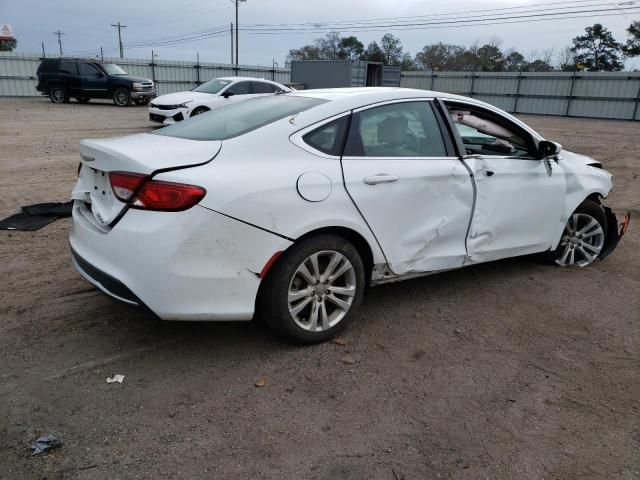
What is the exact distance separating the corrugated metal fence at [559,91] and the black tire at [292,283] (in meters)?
30.2

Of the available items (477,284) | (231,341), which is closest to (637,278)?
(477,284)

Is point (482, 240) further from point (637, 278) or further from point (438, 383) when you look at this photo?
point (637, 278)

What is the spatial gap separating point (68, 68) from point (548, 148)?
898 inches

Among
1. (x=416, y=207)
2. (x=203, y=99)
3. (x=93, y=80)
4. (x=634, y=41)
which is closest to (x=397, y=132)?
(x=416, y=207)

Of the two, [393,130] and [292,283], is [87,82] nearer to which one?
[393,130]

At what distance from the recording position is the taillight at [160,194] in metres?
2.86

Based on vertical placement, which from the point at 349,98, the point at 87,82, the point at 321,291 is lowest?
the point at 321,291

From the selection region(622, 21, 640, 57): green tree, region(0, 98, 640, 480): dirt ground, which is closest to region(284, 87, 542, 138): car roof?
region(0, 98, 640, 480): dirt ground

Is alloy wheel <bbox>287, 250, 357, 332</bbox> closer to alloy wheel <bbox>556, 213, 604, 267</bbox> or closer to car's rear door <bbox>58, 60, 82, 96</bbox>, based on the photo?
alloy wheel <bbox>556, 213, 604, 267</bbox>

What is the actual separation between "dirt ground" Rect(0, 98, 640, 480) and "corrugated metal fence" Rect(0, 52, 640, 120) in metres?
27.3

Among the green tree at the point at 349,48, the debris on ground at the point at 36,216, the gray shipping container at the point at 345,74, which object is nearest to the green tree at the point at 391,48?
the green tree at the point at 349,48

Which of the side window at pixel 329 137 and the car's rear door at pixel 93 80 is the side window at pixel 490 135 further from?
the car's rear door at pixel 93 80

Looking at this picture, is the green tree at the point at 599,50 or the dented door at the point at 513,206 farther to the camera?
the green tree at the point at 599,50

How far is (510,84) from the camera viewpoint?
107 feet
